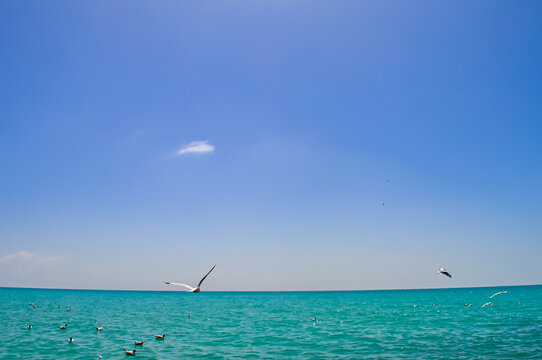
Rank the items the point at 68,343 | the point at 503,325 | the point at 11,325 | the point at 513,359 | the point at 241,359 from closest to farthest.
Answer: the point at 513,359 < the point at 241,359 < the point at 68,343 < the point at 503,325 < the point at 11,325

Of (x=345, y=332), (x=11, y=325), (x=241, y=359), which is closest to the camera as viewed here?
(x=241, y=359)

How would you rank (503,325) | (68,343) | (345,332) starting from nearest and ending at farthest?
(68,343) < (345,332) < (503,325)

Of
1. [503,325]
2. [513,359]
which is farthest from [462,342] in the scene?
[503,325]

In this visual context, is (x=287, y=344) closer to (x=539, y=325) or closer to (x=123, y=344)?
(x=123, y=344)

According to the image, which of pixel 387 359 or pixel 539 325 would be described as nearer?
pixel 387 359

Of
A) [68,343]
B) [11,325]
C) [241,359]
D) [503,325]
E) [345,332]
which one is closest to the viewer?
[241,359]

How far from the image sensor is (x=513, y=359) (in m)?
23.2

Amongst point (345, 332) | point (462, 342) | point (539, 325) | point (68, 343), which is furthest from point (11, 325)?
point (539, 325)

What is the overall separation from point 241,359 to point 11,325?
1450 inches

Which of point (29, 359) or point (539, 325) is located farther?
point (539, 325)

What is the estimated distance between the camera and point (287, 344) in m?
31.0

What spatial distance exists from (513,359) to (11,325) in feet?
177

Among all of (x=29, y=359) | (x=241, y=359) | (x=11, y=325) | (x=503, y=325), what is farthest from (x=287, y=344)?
(x=11, y=325)

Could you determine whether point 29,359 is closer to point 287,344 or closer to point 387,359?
point 287,344
